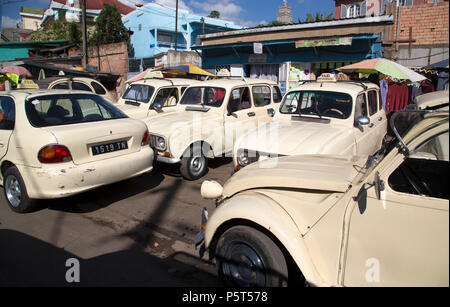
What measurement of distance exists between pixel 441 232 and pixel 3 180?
17.2 ft

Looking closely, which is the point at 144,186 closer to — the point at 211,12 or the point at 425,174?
the point at 425,174

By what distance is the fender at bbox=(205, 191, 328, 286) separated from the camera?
7.30 feet

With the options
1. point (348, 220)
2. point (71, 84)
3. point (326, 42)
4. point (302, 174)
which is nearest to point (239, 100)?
point (302, 174)

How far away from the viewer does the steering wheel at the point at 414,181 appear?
2.23 meters

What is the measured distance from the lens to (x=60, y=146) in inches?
156

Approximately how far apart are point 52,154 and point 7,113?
130cm

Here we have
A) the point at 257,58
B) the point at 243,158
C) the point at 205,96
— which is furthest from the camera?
the point at 257,58

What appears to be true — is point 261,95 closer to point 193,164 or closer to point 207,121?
point 207,121

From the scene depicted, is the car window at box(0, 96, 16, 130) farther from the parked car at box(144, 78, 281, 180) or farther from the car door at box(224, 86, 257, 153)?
the car door at box(224, 86, 257, 153)

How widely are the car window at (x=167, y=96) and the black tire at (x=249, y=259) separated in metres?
6.41

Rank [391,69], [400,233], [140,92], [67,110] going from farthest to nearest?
[140,92] < [391,69] < [67,110] < [400,233]

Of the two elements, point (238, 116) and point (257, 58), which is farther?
point (257, 58)

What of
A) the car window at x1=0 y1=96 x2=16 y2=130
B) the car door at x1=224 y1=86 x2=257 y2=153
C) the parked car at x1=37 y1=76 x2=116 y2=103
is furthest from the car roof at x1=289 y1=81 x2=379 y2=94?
the parked car at x1=37 y1=76 x2=116 y2=103

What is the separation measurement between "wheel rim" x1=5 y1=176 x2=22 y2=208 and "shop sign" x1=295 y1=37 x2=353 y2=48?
11.4 meters
